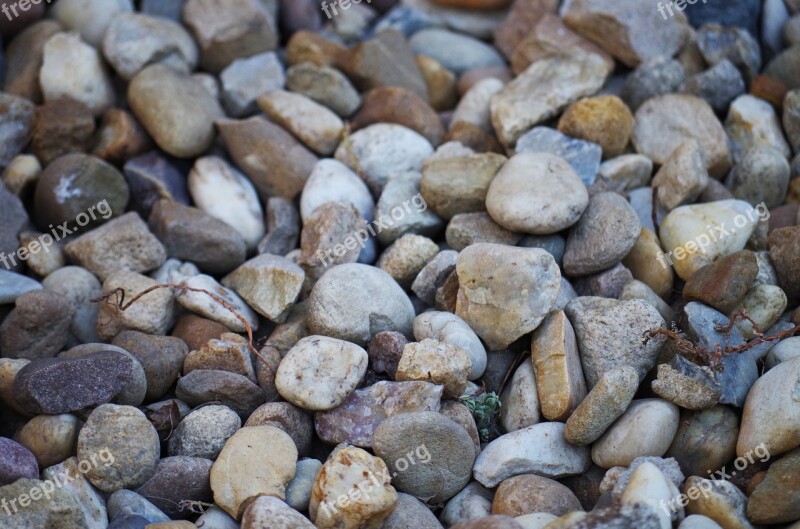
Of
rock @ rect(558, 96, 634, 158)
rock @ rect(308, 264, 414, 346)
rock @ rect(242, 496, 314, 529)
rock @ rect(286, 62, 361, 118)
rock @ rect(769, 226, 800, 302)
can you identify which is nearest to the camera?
rock @ rect(242, 496, 314, 529)

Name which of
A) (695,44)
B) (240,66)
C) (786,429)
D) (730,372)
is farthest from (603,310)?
(240,66)

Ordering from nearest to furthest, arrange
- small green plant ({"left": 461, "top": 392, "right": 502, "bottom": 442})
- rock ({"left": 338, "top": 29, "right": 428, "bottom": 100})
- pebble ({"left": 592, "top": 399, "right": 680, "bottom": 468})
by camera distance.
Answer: pebble ({"left": 592, "top": 399, "right": 680, "bottom": 468}), small green plant ({"left": 461, "top": 392, "right": 502, "bottom": 442}), rock ({"left": 338, "top": 29, "right": 428, "bottom": 100})

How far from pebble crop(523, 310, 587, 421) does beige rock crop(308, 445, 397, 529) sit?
748mm

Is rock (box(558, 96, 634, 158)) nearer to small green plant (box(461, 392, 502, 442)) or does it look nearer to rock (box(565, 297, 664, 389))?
rock (box(565, 297, 664, 389))

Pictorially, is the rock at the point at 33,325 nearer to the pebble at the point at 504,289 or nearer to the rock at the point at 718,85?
the pebble at the point at 504,289

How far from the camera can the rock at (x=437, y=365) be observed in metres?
3.20

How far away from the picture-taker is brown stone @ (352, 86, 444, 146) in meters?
4.57

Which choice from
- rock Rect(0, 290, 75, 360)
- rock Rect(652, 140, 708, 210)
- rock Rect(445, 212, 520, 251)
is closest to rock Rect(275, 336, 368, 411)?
rock Rect(445, 212, 520, 251)

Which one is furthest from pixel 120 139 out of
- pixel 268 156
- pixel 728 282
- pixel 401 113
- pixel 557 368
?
pixel 728 282

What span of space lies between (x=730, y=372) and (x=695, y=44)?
242 centimetres

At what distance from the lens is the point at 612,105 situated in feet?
14.1

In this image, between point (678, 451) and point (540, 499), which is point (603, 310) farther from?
point (540, 499)

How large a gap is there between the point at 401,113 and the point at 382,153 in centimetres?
31

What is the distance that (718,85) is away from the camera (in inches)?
180
